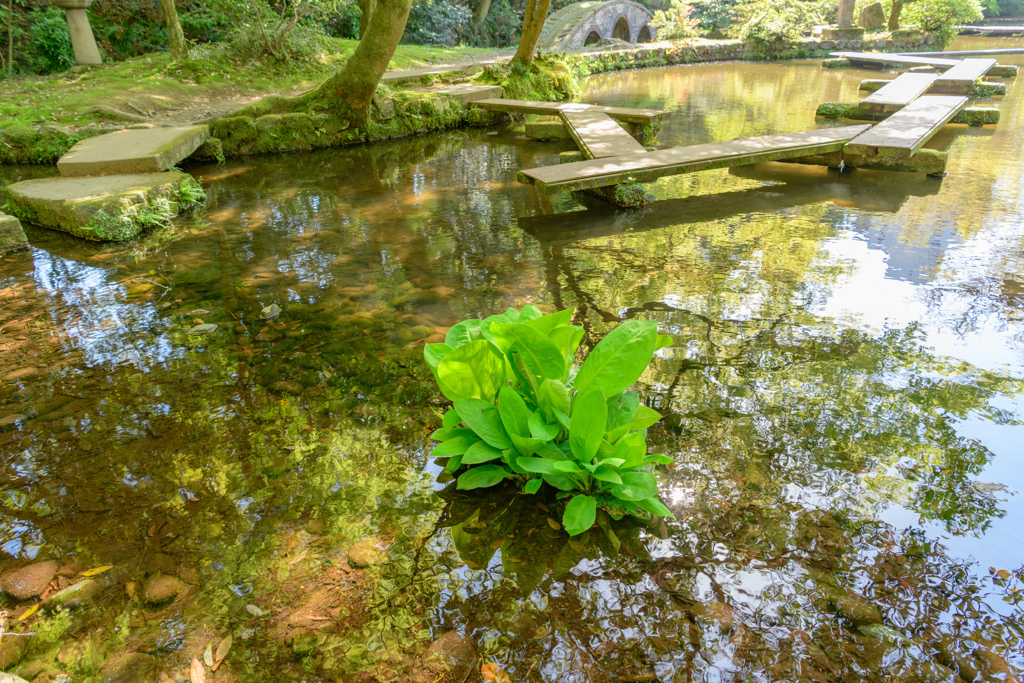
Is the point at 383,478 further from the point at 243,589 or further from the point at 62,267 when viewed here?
the point at 62,267

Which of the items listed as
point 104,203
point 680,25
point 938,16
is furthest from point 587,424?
point 680,25

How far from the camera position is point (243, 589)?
6.05 feet

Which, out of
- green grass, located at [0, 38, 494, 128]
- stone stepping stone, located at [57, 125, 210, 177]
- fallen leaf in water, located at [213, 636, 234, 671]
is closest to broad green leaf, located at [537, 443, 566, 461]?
fallen leaf in water, located at [213, 636, 234, 671]

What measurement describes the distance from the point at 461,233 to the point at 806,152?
376cm

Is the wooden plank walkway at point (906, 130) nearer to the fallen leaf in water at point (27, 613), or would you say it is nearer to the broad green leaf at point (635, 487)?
the broad green leaf at point (635, 487)

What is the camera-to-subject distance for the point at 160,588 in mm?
1856

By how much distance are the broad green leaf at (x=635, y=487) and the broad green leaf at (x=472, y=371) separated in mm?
590

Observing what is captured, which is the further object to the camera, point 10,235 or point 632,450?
point 10,235

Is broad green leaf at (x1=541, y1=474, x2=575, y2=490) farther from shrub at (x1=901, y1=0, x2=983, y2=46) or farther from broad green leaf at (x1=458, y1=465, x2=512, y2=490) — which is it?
shrub at (x1=901, y1=0, x2=983, y2=46)

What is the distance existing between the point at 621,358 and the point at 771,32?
892 inches

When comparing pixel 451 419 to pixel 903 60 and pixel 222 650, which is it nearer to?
pixel 222 650

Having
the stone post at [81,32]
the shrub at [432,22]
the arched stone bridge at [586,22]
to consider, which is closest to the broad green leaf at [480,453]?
the stone post at [81,32]

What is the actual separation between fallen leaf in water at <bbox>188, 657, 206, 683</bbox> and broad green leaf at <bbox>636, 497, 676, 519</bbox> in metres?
1.38

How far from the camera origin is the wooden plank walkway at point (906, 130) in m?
6.07
